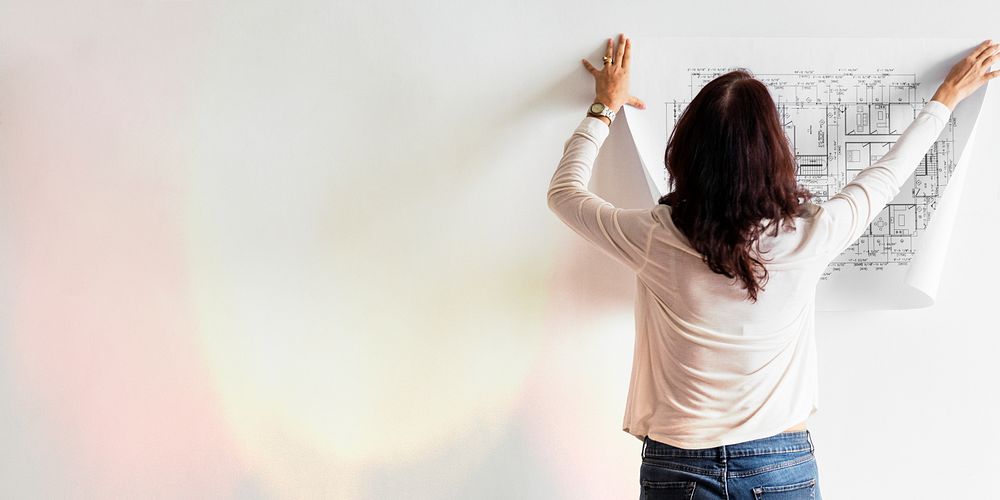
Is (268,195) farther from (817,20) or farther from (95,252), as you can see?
(817,20)

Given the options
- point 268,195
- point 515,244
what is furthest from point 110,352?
point 515,244

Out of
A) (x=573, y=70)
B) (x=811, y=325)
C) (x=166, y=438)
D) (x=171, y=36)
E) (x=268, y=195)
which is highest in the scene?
(x=171, y=36)

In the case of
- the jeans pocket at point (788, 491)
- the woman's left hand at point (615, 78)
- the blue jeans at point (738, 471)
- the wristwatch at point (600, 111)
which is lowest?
the jeans pocket at point (788, 491)

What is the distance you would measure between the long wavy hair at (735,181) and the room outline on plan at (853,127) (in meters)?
0.33

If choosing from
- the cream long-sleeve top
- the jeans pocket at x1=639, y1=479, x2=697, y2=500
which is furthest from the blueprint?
the jeans pocket at x1=639, y1=479, x2=697, y2=500

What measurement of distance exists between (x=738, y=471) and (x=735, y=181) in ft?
1.41

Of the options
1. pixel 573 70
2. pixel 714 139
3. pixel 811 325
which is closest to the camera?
pixel 714 139

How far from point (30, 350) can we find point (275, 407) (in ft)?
1.72

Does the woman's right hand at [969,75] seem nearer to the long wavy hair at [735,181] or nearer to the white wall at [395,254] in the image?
the white wall at [395,254]

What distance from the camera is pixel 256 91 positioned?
1382mm

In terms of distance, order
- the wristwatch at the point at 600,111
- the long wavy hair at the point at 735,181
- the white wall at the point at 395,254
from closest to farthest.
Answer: the long wavy hair at the point at 735,181
the wristwatch at the point at 600,111
the white wall at the point at 395,254

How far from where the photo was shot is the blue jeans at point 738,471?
1.03 m

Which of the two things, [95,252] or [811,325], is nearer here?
[811,325]

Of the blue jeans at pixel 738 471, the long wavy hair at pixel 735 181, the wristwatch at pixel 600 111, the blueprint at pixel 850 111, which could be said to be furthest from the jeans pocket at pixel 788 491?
the wristwatch at pixel 600 111
